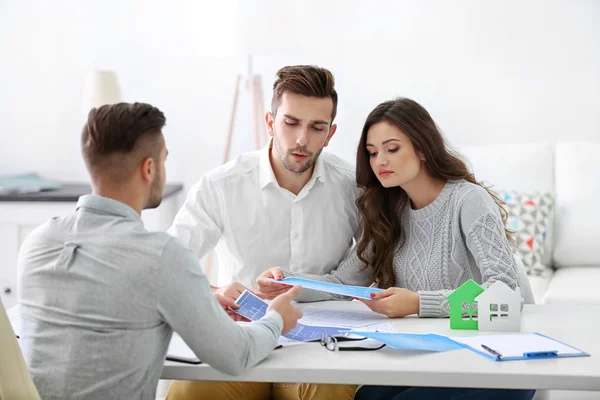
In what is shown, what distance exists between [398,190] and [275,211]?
371 mm

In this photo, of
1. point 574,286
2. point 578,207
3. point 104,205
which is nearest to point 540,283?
point 574,286

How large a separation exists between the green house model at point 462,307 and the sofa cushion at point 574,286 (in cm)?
107

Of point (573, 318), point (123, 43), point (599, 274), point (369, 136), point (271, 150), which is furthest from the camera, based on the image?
point (123, 43)

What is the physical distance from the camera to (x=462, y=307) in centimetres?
180

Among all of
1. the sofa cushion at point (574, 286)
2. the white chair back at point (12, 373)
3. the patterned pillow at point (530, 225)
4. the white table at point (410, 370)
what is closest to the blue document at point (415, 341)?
the white table at point (410, 370)

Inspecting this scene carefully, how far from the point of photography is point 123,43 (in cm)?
395

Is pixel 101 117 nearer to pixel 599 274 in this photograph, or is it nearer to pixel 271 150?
pixel 271 150

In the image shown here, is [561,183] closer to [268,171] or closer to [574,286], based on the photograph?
[574,286]

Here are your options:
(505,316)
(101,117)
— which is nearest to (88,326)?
(101,117)

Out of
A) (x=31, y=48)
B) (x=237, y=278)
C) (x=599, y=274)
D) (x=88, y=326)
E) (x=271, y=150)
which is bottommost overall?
(x=599, y=274)

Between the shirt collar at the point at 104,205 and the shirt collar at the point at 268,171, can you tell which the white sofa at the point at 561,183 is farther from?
the shirt collar at the point at 104,205

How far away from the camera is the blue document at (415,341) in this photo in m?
1.60

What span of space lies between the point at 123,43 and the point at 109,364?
278 centimetres

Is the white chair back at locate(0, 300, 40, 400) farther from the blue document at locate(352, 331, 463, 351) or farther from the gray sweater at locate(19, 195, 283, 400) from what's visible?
the blue document at locate(352, 331, 463, 351)
